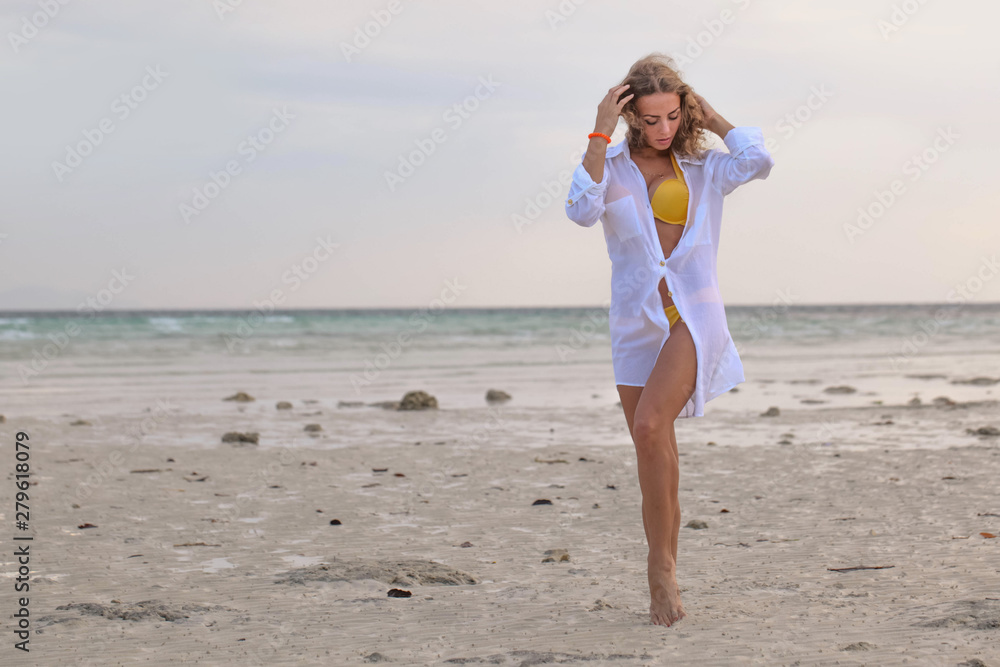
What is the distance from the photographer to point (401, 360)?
1928 cm

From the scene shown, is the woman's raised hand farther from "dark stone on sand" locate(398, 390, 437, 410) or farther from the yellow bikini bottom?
"dark stone on sand" locate(398, 390, 437, 410)

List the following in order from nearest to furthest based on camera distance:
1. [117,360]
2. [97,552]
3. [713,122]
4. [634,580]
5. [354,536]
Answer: [713,122] < [634,580] < [97,552] < [354,536] < [117,360]

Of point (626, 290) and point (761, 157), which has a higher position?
point (761, 157)

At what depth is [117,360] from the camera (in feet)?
64.4

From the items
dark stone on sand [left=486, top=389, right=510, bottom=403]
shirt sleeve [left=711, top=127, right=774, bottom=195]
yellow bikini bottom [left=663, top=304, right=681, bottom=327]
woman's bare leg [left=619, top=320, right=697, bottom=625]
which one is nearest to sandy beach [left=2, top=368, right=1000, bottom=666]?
woman's bare leg [left=619, top=320, right=697, bottom=625]

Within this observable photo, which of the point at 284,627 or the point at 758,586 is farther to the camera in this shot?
the point at 758,586

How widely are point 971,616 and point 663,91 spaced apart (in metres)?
2.12

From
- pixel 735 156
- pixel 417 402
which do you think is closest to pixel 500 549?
pixel 735 156

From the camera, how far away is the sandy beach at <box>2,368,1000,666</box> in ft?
9.70

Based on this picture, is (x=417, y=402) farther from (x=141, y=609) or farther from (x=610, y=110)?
(x=610, y=110)

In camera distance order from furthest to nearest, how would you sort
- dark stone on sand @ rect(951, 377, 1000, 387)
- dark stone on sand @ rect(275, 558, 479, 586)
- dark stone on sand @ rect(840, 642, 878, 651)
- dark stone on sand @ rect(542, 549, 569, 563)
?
dark stone on sand @ rect(951, 377, 1000, 387)
dark stone on sand @ rect(542, 549, 569, 563)
dark stone on sand @ rect(275, 558, 479, 586)
dark stone on sand @ rect(840, 642, 878, 651)

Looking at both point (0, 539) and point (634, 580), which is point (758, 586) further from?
point (0, 539)

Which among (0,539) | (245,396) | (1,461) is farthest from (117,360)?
(0,539)

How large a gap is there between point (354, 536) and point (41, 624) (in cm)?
164
